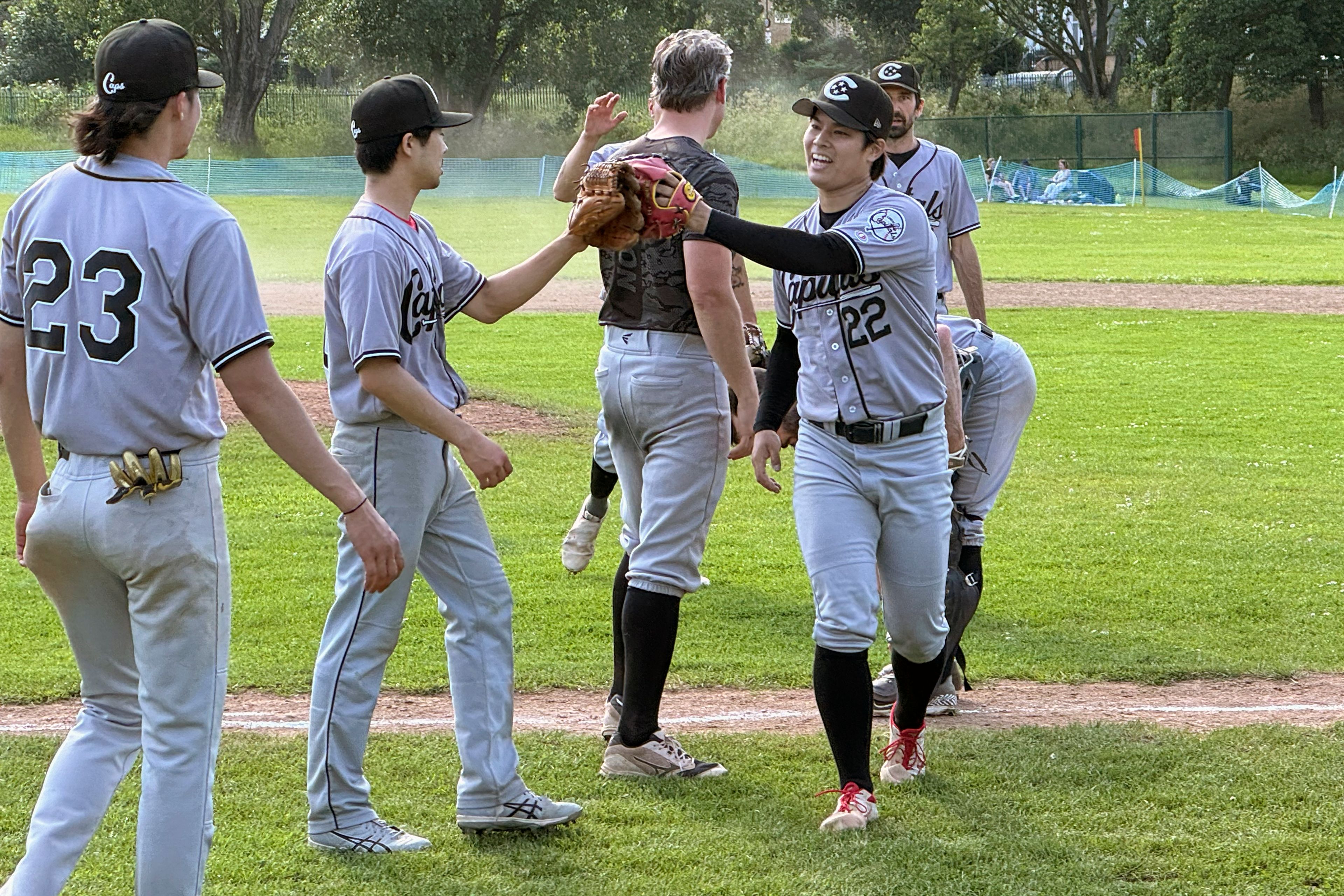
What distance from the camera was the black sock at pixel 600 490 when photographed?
23.7 ft

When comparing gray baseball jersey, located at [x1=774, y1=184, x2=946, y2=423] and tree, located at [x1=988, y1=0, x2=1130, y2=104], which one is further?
tree, located at [x1=988, y1=0, x2=1130, y2=104]

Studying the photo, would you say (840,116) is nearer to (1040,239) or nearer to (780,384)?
(780,384)

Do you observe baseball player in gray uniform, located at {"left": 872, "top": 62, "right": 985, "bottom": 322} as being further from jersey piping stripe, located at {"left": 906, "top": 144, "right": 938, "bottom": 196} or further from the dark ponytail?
the dark ponytail

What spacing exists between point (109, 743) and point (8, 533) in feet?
18.8

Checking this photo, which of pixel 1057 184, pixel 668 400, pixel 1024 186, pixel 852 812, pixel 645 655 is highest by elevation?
pixel 668 400

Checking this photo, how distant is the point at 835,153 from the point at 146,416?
7.07 feet

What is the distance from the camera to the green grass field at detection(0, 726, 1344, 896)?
12.5 feet

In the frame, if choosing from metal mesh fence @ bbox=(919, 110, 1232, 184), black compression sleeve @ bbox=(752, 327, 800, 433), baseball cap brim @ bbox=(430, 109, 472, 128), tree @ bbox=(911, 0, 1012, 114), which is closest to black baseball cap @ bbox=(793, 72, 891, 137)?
black compression sleeve @ bbox=(752, 327, 800, 433)

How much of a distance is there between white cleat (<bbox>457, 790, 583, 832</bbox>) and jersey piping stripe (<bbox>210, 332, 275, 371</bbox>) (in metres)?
1.70

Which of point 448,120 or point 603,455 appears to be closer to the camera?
point 448,120

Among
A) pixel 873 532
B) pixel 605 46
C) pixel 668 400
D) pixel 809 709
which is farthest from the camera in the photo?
pixel 605 46

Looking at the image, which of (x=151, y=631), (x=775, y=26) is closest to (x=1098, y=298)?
(x=151, y=631)

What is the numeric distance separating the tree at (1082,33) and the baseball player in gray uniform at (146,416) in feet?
194

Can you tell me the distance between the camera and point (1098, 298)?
19750 millimetres
